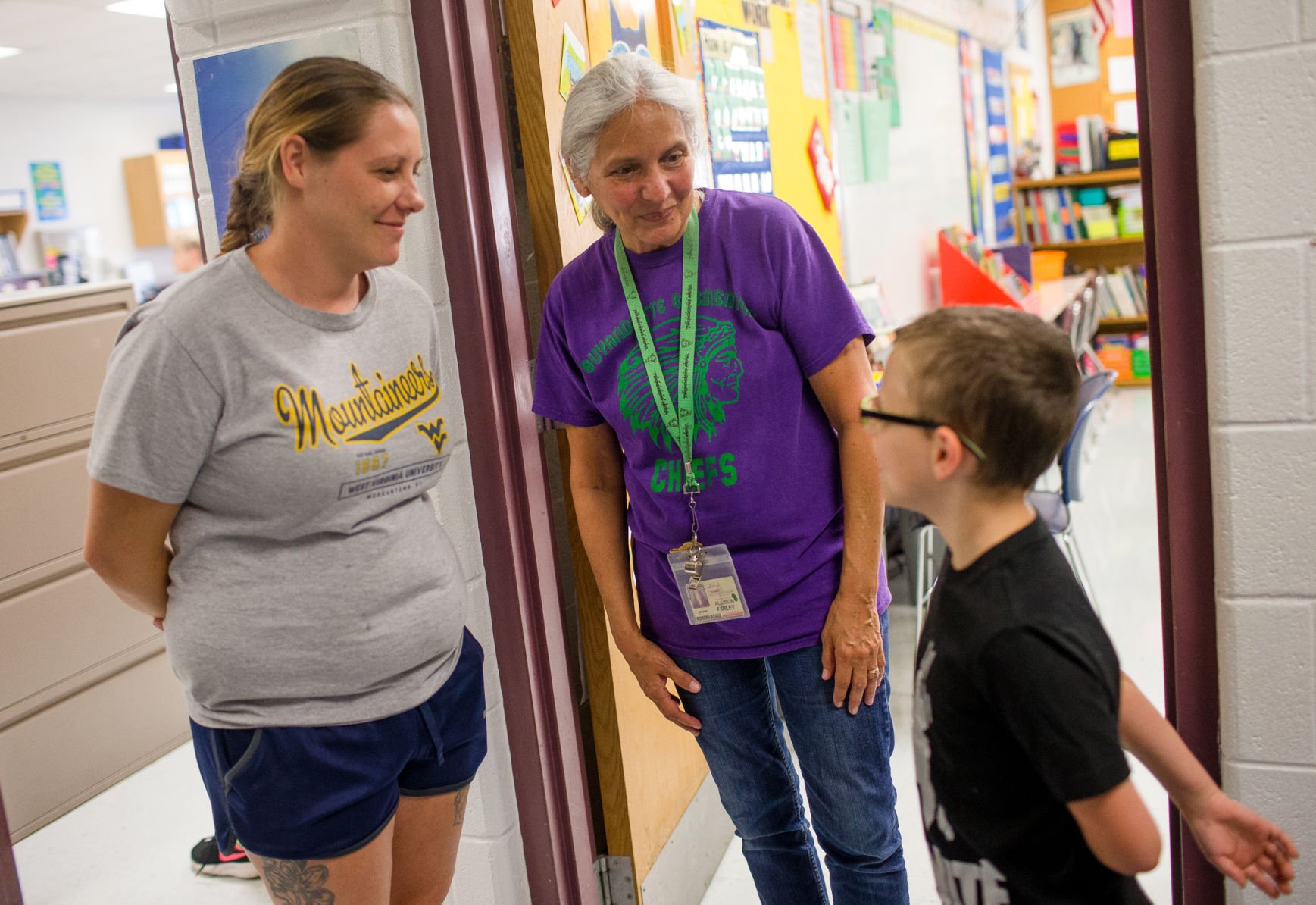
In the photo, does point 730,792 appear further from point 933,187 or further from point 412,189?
point 933,187

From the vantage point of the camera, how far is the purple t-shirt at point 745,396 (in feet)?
4.70

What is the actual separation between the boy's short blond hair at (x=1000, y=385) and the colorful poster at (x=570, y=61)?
1.10 m

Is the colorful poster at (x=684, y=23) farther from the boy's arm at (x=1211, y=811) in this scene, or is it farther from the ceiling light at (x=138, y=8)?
the ceiling light at (x=138, y=8)

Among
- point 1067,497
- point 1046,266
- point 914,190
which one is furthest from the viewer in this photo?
point 1046,266

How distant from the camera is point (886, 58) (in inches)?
182

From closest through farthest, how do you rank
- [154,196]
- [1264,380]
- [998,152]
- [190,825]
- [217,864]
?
1. [1264,380]
2. [217,864]
3. [190,825]
4. [998,152]
5. [154,196]

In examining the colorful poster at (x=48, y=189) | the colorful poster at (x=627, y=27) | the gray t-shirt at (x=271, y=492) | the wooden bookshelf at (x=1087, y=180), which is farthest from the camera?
the colorful poster at (x=48, y=189)

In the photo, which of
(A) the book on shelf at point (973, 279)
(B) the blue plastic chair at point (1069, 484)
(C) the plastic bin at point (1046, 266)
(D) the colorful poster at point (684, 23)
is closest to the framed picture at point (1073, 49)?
(C) the plastic bin at point (1046, 266)

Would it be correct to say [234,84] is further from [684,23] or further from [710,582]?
[684,23]

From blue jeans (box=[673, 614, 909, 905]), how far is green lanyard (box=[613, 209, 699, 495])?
0.98 ft

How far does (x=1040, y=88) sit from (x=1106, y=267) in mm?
1858

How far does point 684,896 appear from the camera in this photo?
2.28 m

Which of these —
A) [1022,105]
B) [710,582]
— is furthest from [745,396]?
[1022,105]

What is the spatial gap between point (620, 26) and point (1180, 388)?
1.41m
